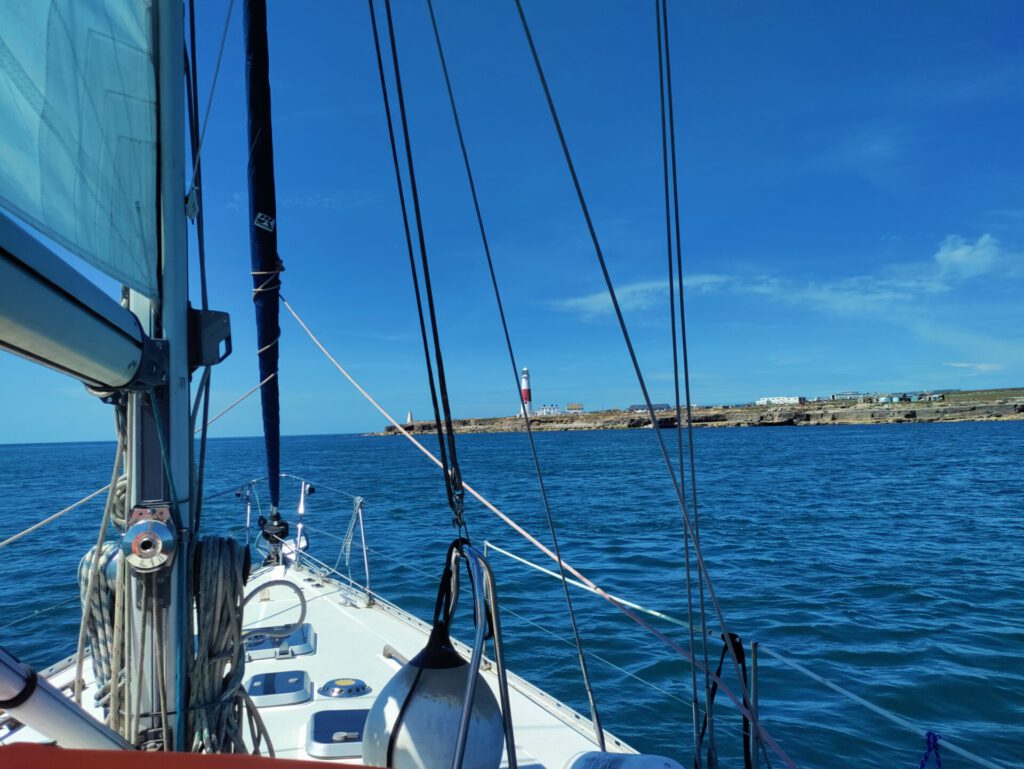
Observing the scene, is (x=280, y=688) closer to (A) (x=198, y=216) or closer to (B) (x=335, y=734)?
(B) (x=335, y=734)

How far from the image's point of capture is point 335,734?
3.12 metres

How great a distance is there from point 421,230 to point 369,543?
1163 cm

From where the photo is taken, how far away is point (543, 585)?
31.7 ft

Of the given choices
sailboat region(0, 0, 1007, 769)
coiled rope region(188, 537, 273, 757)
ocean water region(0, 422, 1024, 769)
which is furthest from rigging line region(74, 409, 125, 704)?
ocean water region(0, 422, 1024, 769)

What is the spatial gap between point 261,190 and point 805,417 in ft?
329

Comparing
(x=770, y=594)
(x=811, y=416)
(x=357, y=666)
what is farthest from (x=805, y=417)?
(x=357, y=666)

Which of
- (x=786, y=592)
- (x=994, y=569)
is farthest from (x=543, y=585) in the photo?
(x=994, y=569)

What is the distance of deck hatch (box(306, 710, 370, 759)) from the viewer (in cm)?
299

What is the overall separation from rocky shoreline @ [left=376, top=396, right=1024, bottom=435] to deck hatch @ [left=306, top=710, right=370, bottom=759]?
65531mm

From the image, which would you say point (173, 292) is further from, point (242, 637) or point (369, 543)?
point (369, 543)

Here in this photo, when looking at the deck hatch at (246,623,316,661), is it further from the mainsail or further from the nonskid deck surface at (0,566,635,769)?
the mainsail

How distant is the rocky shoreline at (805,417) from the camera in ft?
277

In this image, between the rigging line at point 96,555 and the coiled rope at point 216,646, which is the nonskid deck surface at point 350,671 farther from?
the rigging line at point 96,555

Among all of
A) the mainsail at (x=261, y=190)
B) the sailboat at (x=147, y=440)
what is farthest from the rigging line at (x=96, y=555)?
the mainsail at (x=261, y=190)
